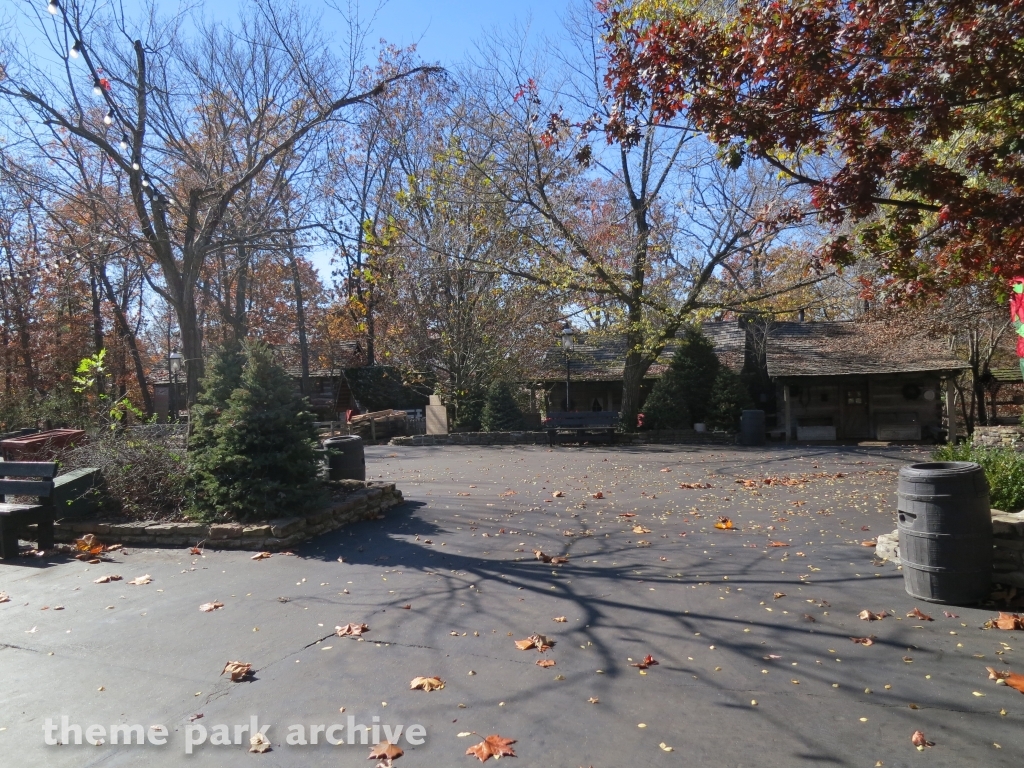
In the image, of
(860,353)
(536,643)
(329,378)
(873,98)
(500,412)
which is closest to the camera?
(536,643)

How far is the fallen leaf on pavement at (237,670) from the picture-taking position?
14.8ft

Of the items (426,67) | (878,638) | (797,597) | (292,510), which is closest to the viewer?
(878,638)

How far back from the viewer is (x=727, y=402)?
21984 mm

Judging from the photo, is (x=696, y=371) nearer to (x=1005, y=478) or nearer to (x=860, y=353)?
(x=860, y=353)

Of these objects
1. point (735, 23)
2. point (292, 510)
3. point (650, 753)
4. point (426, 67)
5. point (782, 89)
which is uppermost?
point (426, 67)

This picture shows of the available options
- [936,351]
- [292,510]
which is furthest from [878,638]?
[936,351]

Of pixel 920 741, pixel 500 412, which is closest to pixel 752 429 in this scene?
pixel 500 412

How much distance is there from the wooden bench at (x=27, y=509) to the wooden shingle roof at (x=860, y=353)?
19.7 meters

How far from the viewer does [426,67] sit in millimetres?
13117

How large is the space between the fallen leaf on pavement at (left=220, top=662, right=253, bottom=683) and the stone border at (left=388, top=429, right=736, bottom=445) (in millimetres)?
16928

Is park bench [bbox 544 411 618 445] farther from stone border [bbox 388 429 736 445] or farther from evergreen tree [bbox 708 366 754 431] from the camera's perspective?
evergreen tree [bbox 708 366 754 431]

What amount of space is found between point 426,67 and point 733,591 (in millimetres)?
10790

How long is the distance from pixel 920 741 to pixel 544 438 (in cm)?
1841

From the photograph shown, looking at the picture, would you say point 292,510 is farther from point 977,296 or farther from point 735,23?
point 977,296
